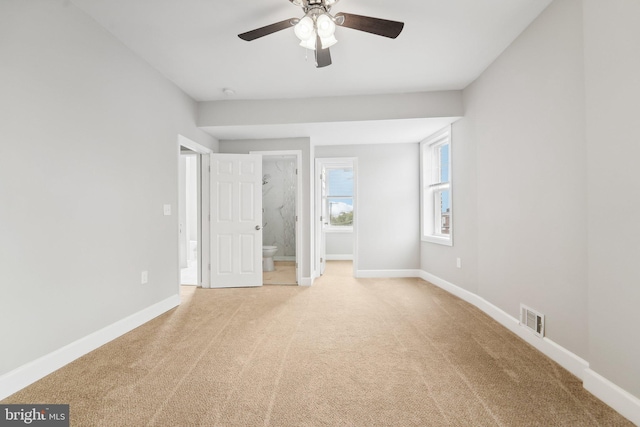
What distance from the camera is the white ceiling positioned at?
217cm

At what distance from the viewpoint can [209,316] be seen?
3.06m

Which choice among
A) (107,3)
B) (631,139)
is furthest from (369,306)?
(107,3)

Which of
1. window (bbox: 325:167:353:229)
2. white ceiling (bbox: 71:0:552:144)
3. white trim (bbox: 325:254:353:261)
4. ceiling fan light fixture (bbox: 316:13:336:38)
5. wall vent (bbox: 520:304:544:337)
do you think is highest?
white ceiling (bbox: 71:0:552:144)

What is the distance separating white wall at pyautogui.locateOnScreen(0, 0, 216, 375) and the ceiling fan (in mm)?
1304

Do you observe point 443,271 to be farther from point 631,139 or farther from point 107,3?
point 107,3

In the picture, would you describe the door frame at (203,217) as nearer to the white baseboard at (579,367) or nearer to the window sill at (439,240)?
the window sill at (439,240)

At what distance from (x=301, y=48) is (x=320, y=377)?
9.00 feet

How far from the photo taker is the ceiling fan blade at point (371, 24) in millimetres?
1831

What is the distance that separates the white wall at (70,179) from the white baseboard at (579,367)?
3.42 meters

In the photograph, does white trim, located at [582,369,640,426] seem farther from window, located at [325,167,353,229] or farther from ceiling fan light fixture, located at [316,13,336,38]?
window, located at [325,167,353,229]

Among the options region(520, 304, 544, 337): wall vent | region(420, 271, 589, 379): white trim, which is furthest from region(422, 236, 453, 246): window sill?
region(520, 304, 544, 337): wall vent

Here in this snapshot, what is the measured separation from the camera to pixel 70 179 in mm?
2098

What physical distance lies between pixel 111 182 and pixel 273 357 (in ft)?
6.54

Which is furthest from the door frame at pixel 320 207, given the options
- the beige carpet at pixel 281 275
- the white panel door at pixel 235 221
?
the white panel door at pixel 235 221
